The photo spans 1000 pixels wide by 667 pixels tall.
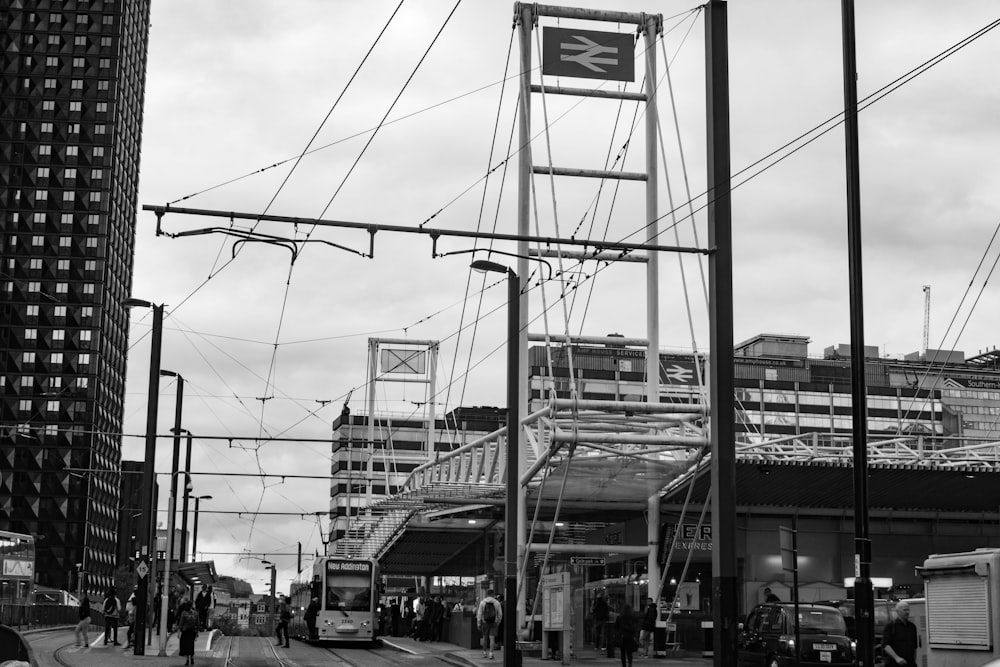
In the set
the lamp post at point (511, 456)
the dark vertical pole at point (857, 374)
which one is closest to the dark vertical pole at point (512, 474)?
the lamp post at point (511, 456)

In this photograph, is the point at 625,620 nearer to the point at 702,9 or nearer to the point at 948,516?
the point at 702,9

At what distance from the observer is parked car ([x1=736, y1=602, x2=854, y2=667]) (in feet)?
91.2

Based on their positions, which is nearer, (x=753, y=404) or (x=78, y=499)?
(x=78, y=499)

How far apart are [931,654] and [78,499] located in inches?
4567

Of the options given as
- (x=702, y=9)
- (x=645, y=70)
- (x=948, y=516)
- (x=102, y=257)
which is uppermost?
(x=102, y=257)

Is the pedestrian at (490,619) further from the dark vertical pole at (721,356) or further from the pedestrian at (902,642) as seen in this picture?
the pedestrian at (902,642)

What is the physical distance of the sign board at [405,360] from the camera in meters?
60.7

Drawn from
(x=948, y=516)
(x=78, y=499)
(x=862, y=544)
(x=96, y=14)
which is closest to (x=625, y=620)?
(x=862, y=544)

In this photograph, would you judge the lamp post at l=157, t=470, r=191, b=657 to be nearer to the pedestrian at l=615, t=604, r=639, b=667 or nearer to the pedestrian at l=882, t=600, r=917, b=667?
the pedestrian at l=615, t=604, r=639, b=667

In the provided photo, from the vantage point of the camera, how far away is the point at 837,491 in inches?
1629

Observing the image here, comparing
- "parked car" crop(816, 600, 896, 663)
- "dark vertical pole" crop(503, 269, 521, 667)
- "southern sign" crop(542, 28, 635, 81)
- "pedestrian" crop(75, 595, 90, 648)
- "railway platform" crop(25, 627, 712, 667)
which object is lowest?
"railway platform" crop(25, 627, 712, 667)

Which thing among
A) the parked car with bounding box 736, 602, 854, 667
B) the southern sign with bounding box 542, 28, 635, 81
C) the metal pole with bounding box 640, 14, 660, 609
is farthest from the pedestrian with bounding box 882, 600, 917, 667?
the southern sign with bounding box 542, 28, 635, 81

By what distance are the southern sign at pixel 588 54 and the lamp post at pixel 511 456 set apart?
237 inches

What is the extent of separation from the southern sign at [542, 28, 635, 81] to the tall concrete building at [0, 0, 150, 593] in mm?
98345
